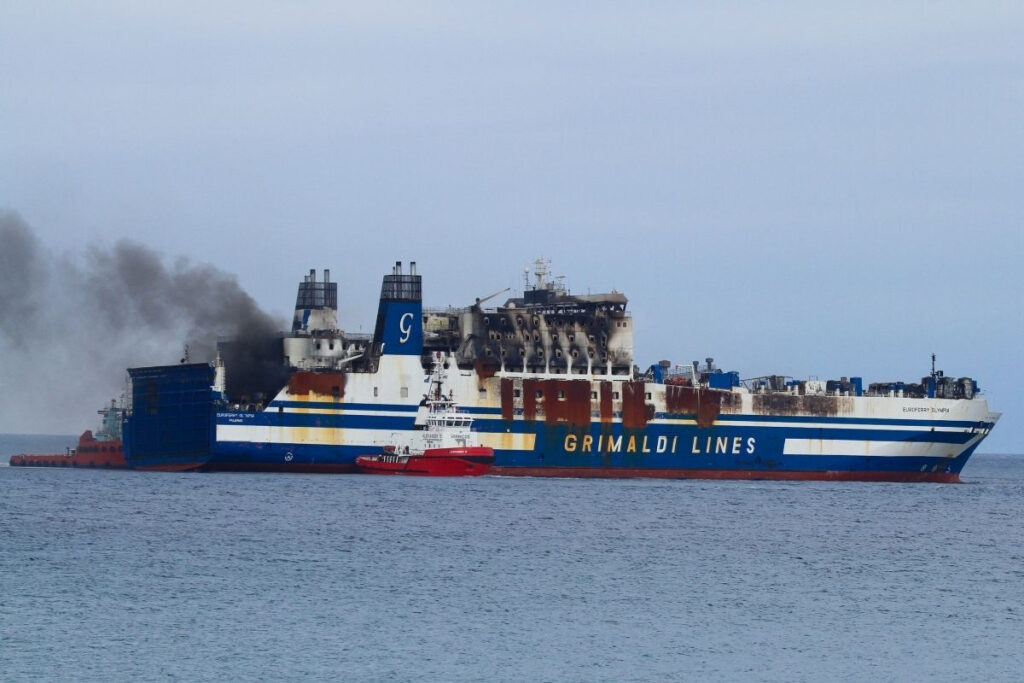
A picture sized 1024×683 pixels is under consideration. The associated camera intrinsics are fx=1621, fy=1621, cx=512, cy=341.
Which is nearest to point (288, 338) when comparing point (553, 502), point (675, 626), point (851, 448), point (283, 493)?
point (283, 493)

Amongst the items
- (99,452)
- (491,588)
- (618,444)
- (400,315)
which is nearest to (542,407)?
(618,444)

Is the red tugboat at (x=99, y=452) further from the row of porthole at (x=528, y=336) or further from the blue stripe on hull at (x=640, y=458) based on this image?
the row of porthole at (x=528, y=336)

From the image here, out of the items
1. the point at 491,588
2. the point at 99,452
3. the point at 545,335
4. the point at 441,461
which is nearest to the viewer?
the point at 491,588

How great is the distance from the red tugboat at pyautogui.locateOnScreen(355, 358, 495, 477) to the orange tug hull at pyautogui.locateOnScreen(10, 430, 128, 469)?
1584 cm

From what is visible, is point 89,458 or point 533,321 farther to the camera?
point 89,458

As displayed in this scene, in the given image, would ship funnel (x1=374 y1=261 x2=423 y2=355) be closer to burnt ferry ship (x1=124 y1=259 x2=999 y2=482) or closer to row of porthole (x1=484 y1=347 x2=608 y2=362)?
burnt ferry ship (x1=124 y1=259 x2=999 y2=482)

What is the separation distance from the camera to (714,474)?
262 ft

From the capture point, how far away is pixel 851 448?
81000 mm

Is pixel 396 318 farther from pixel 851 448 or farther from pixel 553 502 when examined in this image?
pixel 851 448

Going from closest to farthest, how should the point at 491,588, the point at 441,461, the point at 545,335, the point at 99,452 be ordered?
the point at 491,588 < the point at 441,461 < the point at 545,335 < the point at 99,452

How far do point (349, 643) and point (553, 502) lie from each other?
3096cm

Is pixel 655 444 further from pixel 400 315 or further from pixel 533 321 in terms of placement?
pixel 400 315

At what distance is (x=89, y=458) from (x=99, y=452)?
1175 mm

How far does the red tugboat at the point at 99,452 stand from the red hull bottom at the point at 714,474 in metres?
21.5
